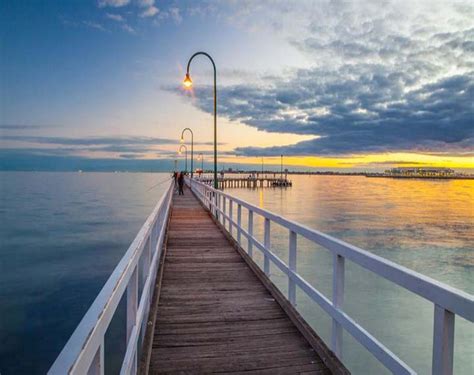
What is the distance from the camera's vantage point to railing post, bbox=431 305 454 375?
189 centimetres

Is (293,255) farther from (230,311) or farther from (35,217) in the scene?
(35,217)

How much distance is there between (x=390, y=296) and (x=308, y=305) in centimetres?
393

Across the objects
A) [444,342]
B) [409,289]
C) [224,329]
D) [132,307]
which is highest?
[409,289]

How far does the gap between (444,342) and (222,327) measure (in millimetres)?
2785

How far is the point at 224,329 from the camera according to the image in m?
4.13

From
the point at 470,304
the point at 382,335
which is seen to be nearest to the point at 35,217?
the point at 382,335

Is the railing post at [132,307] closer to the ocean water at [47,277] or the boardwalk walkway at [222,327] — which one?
the boardwalk walkway at [222,327]

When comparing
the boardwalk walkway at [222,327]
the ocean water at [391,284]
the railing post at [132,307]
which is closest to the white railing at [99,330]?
the railing post at [132,307]

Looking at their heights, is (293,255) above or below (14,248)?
above

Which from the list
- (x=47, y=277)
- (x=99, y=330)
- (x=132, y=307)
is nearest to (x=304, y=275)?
(x=47, y=277)

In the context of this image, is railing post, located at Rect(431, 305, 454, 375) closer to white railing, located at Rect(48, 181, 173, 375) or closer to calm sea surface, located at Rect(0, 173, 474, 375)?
white railing, located at Rect(48, 181, 173, 375)

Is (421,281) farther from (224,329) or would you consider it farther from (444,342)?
(224,329)

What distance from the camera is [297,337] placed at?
3.91 meters

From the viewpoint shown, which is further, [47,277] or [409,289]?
[47,277]
